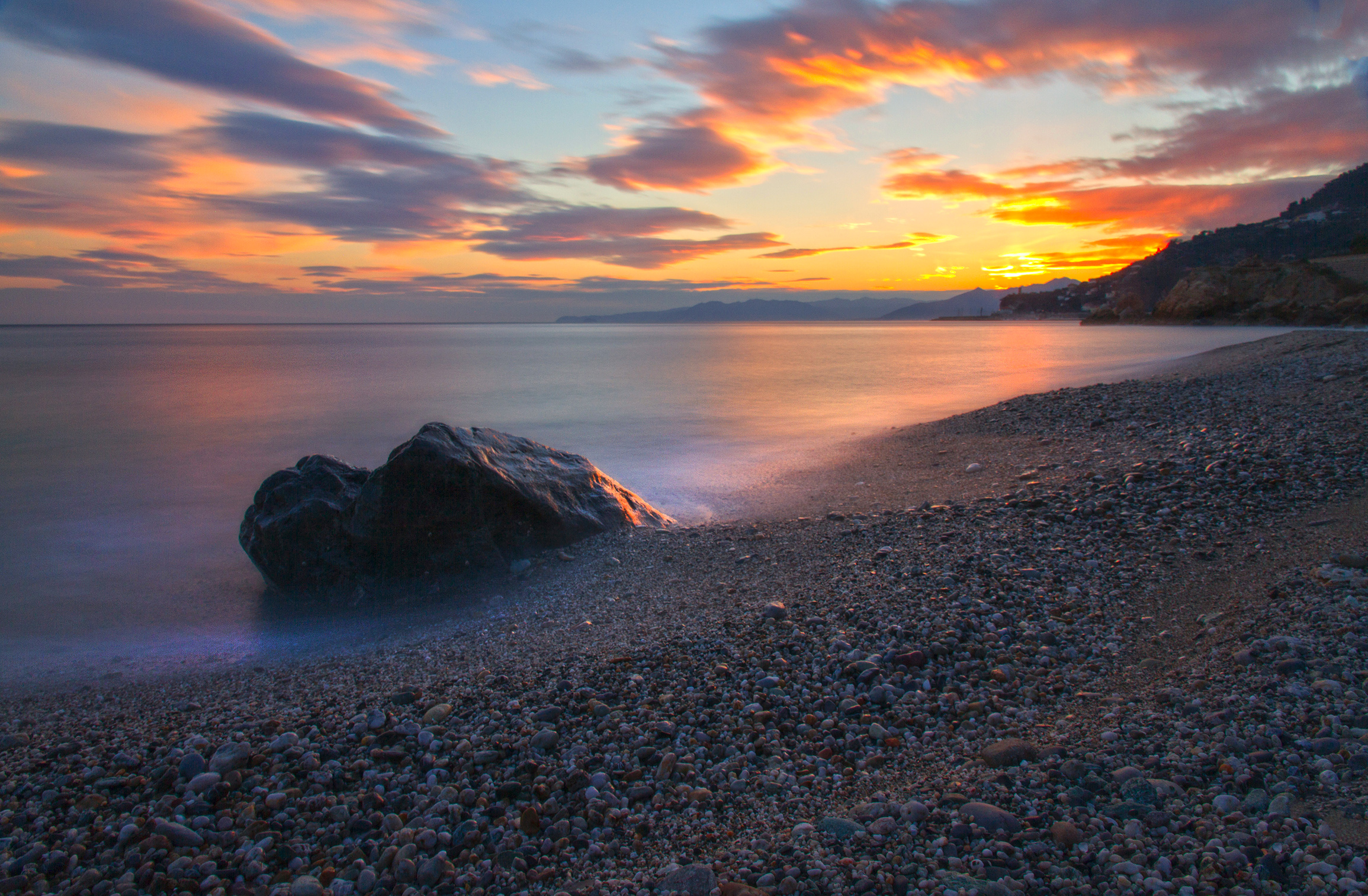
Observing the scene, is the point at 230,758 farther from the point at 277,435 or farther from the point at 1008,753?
the point at 277,435

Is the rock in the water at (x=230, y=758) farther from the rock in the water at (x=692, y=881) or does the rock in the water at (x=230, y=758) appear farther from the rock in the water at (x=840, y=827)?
the rock in the water at (x=840, y=827)

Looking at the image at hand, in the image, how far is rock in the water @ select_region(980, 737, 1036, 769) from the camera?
256cm

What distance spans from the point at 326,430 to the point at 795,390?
13.4 meters

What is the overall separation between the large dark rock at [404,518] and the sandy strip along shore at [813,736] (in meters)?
0.71

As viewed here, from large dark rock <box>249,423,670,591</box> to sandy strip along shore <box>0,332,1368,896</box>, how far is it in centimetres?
71

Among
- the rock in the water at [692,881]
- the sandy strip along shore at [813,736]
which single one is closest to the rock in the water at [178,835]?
the sandy strip along shore at [813,736]

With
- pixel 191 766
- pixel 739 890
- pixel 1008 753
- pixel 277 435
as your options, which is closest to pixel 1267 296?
pixel 277 435

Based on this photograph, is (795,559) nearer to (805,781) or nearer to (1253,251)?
(805,781)

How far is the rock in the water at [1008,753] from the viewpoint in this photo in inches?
101

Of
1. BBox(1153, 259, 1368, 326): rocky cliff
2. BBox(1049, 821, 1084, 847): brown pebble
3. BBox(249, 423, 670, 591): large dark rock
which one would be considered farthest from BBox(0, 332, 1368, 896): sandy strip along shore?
BBox(1153, 259, 1368, 326): rocky cliff

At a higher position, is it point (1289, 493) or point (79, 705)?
point (1289, 493)

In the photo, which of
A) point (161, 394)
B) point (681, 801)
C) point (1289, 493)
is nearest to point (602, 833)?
point (681, 801)

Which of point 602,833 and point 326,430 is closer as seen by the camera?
point 602,833

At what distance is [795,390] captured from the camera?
21766 mm
